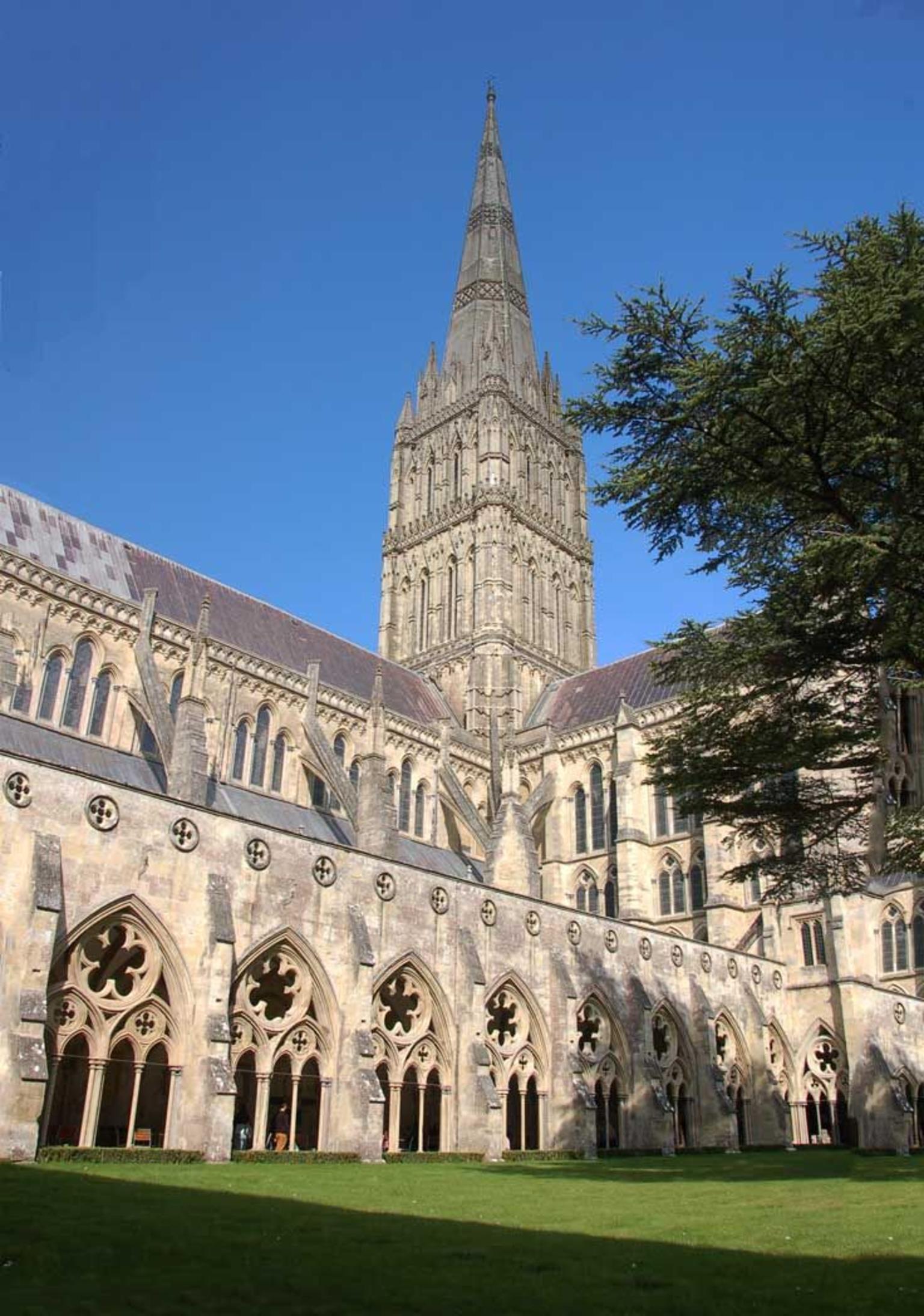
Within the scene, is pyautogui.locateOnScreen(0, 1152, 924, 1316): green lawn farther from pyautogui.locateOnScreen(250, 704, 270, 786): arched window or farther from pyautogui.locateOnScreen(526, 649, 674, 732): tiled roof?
pyautogui.locateOnScreen(526, 649, 674, 732): tiled roof

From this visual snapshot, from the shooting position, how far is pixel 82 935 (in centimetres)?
1708

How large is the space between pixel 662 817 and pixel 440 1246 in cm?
3380

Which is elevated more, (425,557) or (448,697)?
(425,557)

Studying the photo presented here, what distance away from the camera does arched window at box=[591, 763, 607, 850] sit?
42.8 metres

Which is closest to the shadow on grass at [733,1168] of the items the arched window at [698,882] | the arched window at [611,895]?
the arched window at [698,882]

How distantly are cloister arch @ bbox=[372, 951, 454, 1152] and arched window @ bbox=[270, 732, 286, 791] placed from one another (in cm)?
1413

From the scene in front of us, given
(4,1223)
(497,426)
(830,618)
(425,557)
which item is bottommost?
(4,1223)

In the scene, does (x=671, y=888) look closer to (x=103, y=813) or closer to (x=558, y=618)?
(x=558, y=618)

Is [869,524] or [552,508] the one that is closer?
[869,524]

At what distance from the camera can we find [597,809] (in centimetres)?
4322

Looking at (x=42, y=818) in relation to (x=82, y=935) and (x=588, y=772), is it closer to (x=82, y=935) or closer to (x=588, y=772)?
(x=82, y=935)

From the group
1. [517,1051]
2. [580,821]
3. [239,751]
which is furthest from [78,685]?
[580,821]

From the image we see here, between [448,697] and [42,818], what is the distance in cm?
3459

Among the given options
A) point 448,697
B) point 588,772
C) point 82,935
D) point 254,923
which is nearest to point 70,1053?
point 82,935
